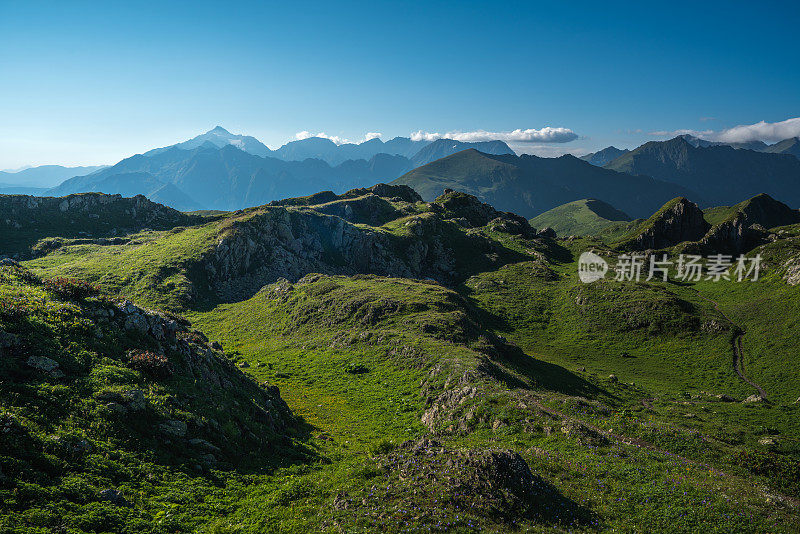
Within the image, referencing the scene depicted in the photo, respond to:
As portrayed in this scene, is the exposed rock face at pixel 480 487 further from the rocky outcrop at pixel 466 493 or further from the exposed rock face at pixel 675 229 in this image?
the exposed rock face at pixel 675 229

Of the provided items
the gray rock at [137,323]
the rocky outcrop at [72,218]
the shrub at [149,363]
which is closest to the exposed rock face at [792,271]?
the shrub at [149,363]

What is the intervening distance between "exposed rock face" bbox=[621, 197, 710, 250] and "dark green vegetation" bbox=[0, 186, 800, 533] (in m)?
68.0

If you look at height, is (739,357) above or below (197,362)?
below

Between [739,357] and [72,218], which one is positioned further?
[72,218]

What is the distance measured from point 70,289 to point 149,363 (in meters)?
8.09

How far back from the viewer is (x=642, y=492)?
17.9 meters

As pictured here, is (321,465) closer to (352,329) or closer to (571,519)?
(571,519)

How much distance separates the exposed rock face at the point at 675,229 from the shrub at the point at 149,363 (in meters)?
167

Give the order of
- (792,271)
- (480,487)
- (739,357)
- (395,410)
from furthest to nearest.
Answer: (792,271)
(739,357)
(395,410)
(480,487)

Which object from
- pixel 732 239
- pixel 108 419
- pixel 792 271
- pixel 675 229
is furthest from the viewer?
pixel 675 229

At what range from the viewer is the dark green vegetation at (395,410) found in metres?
15.0

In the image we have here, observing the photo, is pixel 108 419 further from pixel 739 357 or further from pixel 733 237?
pixel 733 237

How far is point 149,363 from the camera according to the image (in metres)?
21.8

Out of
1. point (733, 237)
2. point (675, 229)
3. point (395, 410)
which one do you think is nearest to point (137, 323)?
point (395, 410)
